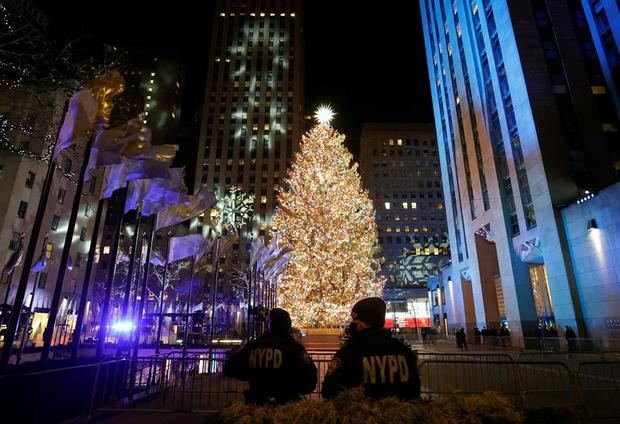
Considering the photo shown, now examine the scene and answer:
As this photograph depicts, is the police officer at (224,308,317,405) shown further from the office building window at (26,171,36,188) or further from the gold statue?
the office building window at (26,171,36,188)

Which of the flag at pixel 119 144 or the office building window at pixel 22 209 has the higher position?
the office building window at pixel 22 209

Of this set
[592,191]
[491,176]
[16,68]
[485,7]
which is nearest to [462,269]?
[491,176]

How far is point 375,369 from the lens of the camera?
3.45 meters

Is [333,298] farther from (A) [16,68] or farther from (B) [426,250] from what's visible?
(B) [426,250]

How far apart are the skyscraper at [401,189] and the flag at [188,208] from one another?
8011cm

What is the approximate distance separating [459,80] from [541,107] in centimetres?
1533

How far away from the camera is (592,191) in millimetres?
27219

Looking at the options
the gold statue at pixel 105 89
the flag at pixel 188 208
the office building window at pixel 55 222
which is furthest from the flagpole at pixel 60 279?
the office building window at pixel 55 222

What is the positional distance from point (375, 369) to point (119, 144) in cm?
809

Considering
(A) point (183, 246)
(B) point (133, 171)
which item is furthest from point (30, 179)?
(B) point (133, 171)

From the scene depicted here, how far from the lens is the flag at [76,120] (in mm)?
8141

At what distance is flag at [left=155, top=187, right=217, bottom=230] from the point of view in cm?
1359

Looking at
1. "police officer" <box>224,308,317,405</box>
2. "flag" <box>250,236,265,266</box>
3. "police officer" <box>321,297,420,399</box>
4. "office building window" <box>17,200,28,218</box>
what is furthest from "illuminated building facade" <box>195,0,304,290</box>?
"police officer" <box>321,297,420,399</box>

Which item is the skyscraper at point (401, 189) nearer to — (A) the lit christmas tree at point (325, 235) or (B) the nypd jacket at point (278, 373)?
(A) the lit christmas tree at point (325, 235)
